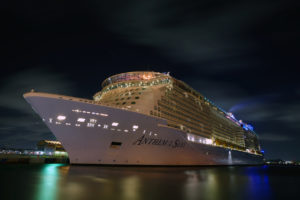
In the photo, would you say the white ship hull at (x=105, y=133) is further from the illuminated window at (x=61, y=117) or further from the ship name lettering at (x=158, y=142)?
the illuminated window at (x=61, y=117)

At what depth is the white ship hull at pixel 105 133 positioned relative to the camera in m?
21.0

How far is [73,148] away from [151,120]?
921cm

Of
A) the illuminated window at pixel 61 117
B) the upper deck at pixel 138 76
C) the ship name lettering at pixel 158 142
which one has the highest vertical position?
the upper deck at pixel 138 76

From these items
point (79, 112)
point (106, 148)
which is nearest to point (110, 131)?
point (106, 148)

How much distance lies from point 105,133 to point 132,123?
3.14 meters

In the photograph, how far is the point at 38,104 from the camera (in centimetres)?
2083

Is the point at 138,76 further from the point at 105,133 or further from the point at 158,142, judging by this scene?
the point at 105,133

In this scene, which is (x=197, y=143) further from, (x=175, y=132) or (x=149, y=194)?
(x=149, y=194)

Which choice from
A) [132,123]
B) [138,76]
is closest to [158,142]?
[132,123]

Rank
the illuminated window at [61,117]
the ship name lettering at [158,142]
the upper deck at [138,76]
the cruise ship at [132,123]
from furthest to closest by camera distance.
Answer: the upper deck at [138,76], the ship name lettering at [158,142], the cruise ship at [132,123], the illuminated window at [61,117]

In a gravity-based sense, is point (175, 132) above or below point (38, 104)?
below

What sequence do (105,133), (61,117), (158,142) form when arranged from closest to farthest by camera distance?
(61,117), (105,133), (158,142)

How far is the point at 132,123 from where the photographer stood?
23469 mm

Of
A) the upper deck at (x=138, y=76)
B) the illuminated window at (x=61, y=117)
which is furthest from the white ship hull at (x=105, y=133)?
the upper deck at (x=138, y=76)
